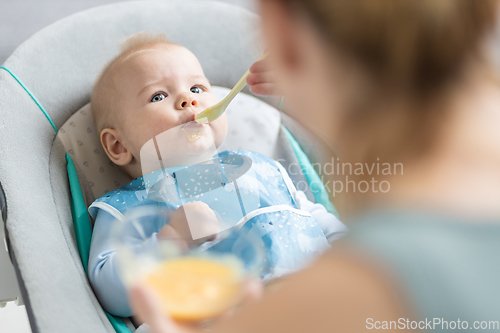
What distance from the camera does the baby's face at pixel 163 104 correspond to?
1.07 meters

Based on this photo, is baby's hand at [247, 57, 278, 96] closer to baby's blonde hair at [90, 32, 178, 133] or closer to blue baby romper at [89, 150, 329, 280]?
blue baby romper at [89, 150, 329, 280]

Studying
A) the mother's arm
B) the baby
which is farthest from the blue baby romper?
the mother's arm

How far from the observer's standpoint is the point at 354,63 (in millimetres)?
407

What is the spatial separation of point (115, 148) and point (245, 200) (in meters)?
0.39

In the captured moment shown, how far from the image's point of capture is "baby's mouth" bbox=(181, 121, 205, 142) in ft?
3.50

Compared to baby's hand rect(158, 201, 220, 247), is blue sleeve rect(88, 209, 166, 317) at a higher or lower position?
lower

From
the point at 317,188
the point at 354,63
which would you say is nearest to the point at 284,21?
the point at 354,63

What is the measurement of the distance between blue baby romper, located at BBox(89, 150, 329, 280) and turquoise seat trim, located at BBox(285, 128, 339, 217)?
0.58 ft

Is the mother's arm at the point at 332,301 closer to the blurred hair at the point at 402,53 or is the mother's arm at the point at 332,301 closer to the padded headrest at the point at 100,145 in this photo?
the blurred hair at the point at 402,53

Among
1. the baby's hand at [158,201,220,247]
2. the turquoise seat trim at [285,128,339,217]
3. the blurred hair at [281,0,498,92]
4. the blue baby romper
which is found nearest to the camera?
the blurred hair at [281,0,498,92]

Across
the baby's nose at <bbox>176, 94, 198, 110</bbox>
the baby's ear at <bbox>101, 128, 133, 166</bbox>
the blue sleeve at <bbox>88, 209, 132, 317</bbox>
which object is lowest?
the blue sleeve at <bbox>88, 209, 132, 317</bbox>

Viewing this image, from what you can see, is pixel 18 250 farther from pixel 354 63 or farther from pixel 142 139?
pixel 354 63

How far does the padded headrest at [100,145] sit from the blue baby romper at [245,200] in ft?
0.43

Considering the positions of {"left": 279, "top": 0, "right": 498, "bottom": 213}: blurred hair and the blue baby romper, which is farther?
the blue baby romper
